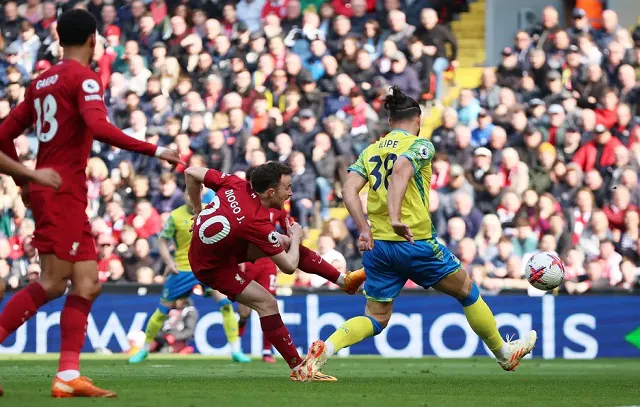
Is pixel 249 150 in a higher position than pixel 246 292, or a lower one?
higher

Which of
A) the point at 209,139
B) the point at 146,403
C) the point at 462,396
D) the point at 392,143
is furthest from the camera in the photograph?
the point at 209,139

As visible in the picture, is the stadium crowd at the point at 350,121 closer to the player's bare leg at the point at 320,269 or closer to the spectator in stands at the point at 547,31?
the spectator in stands at the point at 547,31

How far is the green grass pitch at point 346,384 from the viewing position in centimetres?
844

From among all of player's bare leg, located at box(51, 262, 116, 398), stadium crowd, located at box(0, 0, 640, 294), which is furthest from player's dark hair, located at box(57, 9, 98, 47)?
stadium crowd, located at box(0, 0, 640, 294)

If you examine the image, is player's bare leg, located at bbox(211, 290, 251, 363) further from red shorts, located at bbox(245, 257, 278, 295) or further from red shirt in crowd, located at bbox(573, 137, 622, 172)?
red shirt in crowd, located at bbox(573, 137, 622, 172)

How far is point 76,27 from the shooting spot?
8312 mm

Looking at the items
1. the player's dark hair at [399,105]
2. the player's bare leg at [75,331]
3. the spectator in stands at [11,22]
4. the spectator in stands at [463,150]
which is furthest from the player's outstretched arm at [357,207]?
the spectator in stands at [11,22]

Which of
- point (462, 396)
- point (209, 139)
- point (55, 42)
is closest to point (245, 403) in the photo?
point (462, 396)

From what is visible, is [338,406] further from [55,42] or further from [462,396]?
[55,42]

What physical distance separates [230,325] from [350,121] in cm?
533

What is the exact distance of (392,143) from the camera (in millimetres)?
10422

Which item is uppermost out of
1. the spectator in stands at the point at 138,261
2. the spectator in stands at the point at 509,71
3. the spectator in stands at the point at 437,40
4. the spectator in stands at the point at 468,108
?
the spectator in stands at the point at 437,40

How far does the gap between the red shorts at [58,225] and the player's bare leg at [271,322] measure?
292 centimetres

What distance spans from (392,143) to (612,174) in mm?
9684
